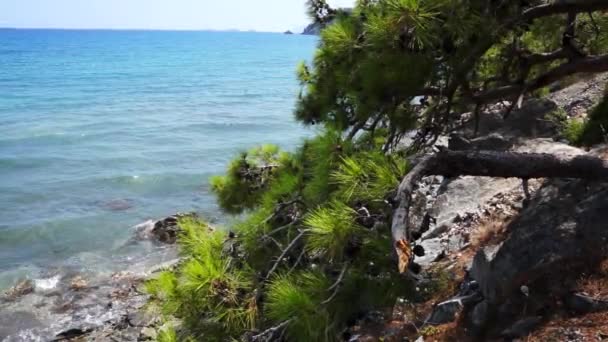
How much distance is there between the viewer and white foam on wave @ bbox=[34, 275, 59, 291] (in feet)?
35.4

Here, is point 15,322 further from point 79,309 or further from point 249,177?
point 249,177

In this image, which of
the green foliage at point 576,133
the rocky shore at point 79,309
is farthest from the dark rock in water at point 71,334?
the green foliage at point 576,133

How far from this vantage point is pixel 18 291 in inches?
416

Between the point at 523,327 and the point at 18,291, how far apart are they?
9.79m

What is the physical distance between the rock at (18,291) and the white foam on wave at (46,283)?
0.12 meters

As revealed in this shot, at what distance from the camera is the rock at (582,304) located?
331cm

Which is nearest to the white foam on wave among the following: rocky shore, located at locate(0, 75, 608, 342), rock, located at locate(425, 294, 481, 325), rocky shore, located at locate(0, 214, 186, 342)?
rocky shore, located at locate(0, 214, 186, 342)

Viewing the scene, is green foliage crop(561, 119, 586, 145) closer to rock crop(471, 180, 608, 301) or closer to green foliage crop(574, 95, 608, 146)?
green foliage crop(574, 95, 608, 146)

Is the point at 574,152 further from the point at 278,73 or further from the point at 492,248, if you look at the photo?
the point at 278,73

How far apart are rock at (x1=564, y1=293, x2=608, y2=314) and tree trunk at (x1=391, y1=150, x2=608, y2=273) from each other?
0.72 metres

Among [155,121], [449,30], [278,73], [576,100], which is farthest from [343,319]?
[278,73]

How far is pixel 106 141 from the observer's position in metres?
23.7

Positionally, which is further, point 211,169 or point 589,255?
point 211,169

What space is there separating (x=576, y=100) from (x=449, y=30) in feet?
26.0
